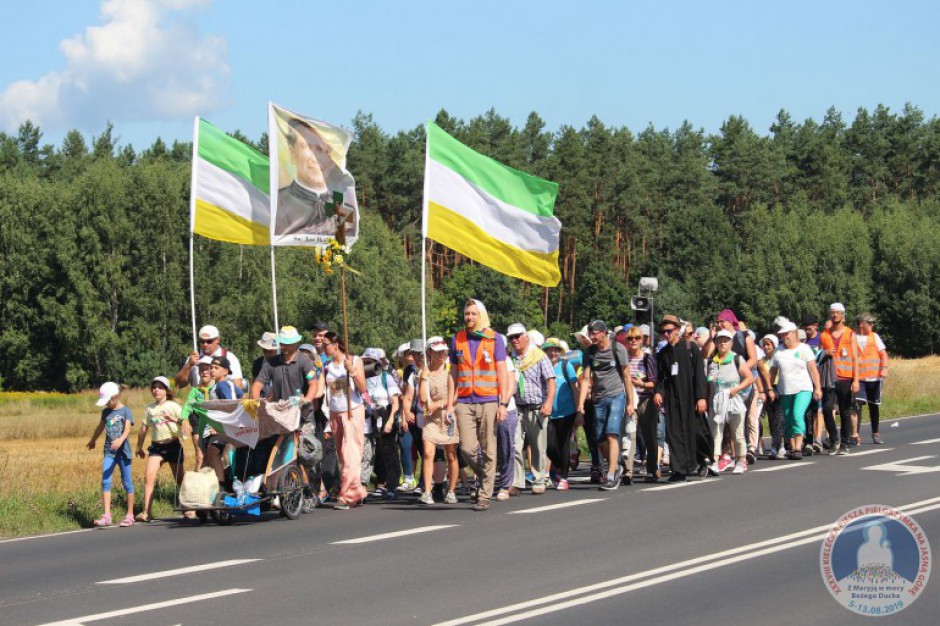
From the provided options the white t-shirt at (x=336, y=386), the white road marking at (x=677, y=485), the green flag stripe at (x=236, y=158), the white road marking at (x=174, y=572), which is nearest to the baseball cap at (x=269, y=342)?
the white t-shirt at (x=336, y=386)

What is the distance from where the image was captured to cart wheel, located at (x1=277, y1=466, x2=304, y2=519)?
14.4m

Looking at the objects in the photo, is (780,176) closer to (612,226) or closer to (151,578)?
(612,226)

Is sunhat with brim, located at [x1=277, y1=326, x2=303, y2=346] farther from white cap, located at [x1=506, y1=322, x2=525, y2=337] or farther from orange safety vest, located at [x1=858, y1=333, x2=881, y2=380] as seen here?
orange safety vest, located at [x1=858, y1=333, x2=881, y2=380]

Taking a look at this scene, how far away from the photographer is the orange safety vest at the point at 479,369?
1491 cm

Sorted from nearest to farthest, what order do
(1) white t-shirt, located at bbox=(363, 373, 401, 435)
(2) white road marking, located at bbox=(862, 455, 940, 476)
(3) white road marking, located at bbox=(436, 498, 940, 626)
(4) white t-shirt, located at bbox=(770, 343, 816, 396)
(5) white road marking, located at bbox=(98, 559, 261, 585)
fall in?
(3) white road marking, located at bbox=(436, 498, 940, 626) → (5) white road marking, located at bbox=(98, 559, 261, 585) → (1) white t-shirt, located at bbox=(363, 373, 401, 435) → (2) white road marking, located at bbox=(862, 455, 940, 476) → (4) white t-shirt, located at bbox=(770, 343, 816, 396)

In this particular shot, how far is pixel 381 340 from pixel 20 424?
120 ft

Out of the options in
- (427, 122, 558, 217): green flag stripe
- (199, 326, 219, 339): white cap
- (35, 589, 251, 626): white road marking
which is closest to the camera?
(35, 589, 251, 626): white road marking

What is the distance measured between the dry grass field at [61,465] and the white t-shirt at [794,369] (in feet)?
28.0

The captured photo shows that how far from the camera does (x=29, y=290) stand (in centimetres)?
7850

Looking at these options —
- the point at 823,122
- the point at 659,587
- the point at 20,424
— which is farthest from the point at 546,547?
the point at 823,122

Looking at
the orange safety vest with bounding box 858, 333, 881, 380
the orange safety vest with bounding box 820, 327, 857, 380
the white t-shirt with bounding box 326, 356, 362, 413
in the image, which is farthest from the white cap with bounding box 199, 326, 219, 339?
the orange safety vest with bounding box 858, 333, 881, 380

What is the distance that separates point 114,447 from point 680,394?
6830mm

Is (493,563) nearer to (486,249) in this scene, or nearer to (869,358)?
(486,249)

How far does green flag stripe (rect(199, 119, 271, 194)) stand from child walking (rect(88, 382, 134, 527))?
6.61 meters
